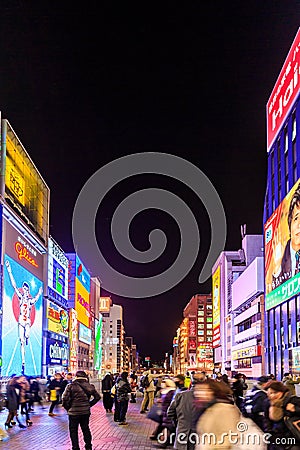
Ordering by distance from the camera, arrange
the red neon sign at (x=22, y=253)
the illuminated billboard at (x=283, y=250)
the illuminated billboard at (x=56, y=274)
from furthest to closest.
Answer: the illuminated billboard at (x=56, y=274), the illuminated billboard at (x=283, y=250), the red neon sign at (x=22, y=253)

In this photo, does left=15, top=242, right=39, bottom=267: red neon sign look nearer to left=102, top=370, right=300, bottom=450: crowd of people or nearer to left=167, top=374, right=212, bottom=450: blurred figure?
left=102, top=370, right=300, bottom=450: crowd of people

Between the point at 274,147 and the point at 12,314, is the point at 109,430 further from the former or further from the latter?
the point at 274,147

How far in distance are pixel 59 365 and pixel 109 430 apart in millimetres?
51476

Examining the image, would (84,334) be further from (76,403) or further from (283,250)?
(76,403)

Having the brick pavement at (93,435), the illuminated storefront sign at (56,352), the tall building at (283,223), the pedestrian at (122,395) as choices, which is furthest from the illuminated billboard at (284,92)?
the pedestrian at (122,395)

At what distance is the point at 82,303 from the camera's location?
104 m

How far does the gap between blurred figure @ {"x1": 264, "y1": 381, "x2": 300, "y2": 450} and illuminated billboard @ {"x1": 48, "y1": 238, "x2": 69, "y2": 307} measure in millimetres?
56629

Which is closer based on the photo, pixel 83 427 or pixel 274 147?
pixel 83 427

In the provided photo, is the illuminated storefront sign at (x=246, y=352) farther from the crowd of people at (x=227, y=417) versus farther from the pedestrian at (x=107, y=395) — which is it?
the crowd of people at (x=227, y=417)

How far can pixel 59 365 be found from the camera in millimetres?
70375

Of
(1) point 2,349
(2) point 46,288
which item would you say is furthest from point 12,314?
(2) point 46,288

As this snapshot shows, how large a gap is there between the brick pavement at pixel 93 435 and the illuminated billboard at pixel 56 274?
132ft

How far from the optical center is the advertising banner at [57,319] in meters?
65.8

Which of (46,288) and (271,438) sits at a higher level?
(46,288)
